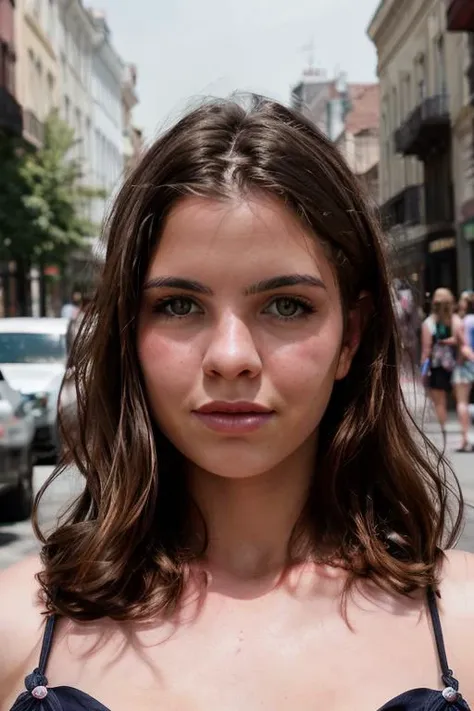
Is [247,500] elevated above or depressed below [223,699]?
above

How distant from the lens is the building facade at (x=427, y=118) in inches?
1312

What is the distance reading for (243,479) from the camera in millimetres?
1707

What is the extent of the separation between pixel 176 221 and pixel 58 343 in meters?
12.6

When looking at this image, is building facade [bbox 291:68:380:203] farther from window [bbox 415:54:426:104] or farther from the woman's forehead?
the woman's forehead

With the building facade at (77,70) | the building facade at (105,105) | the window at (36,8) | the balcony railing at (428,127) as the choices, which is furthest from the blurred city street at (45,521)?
the building facade at (105,105)

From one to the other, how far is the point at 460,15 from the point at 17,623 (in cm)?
2402

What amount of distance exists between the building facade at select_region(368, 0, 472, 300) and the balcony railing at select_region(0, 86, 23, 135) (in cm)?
1021

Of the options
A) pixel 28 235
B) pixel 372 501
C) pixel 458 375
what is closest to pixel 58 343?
pixel 458 375

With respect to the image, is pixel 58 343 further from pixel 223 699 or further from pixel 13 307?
pixel 13 307

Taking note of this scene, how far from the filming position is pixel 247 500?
5.65 feet

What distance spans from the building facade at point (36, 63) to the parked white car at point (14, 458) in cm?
2930

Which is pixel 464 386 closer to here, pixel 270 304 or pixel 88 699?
pixel 270 304

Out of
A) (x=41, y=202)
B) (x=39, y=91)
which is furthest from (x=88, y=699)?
(x=39, y=91)

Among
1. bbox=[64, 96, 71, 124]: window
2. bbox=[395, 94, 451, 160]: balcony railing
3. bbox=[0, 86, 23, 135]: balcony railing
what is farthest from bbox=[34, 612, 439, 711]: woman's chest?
bbox=[64, 96, 71, 124]: window
